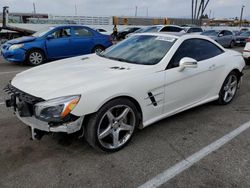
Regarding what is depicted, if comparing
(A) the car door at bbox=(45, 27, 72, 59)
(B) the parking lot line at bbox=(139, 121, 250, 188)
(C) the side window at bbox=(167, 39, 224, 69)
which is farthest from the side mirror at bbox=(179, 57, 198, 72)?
(A) the car door at bbox=(45, 27, 72, 59)

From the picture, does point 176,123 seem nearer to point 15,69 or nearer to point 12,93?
point 12,93

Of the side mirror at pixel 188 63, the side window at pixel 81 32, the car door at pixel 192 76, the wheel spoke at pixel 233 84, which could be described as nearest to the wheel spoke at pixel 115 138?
the car door at pixel 192 76

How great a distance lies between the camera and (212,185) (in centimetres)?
267

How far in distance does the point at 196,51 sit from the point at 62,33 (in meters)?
6.99

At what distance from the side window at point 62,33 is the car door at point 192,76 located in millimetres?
6802

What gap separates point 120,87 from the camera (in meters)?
3.06

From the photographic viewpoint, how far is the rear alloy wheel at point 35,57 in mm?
9453

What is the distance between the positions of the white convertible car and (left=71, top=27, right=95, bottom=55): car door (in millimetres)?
6098

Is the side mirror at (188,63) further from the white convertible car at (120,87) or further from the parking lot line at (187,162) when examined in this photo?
the parking lot line at (187,162)

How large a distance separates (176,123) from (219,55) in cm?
158

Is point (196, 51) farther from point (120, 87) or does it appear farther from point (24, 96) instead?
point (24, 96)

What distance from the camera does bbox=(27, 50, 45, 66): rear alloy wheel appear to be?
9.45 metres

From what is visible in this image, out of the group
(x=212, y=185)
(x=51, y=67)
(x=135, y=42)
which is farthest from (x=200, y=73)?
(x=51, y=67)

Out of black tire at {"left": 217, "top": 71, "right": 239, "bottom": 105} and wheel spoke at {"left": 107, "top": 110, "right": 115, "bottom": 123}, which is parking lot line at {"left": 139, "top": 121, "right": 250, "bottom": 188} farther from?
black tire at {"left": 217, "top": 71, "right": 239, "bottom": 105}
